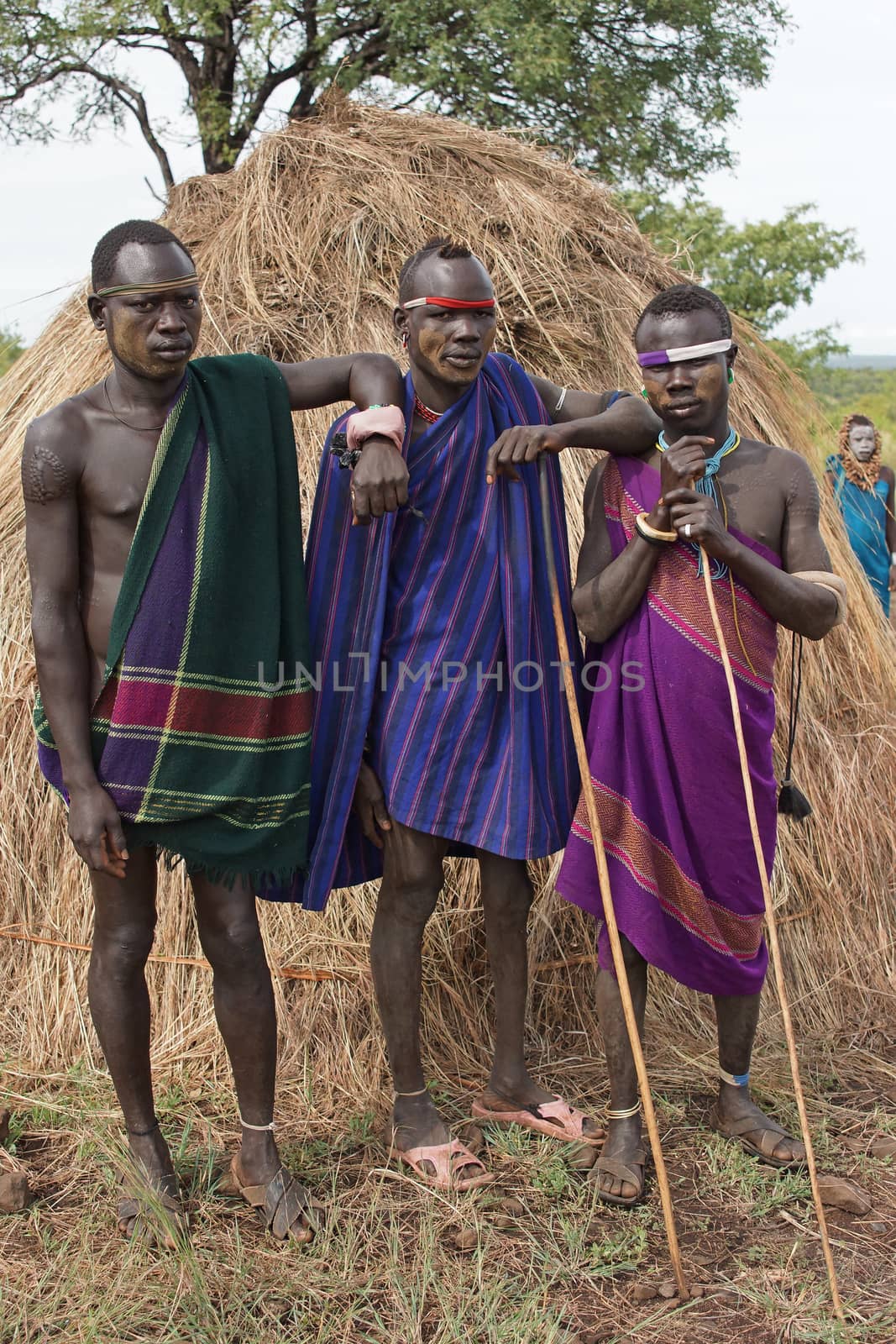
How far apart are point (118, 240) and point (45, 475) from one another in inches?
19.8

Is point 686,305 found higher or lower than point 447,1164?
higher

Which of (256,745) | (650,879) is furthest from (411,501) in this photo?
(650,879)

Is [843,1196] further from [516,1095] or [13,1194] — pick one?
[13,1194]

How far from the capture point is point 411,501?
9.48 feet

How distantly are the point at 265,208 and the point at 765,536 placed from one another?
8.56 feet

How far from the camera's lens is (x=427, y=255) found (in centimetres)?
281

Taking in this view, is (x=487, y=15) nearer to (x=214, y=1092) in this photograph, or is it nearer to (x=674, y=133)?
(x=674, y=133)

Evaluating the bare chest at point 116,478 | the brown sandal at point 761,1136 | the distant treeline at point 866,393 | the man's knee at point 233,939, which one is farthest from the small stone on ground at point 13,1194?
the distant treeline at point 866,393

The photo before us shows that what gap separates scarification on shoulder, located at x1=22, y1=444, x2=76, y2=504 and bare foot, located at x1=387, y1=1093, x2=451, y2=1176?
1660 millimetres

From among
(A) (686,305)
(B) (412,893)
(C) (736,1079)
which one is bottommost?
(C) (736,1079)

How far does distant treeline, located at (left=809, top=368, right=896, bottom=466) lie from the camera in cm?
1547

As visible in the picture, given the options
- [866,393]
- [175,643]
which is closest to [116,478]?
[175,643]

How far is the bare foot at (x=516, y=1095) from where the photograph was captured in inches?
124

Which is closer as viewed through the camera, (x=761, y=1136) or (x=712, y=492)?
(x=712, y=492)
